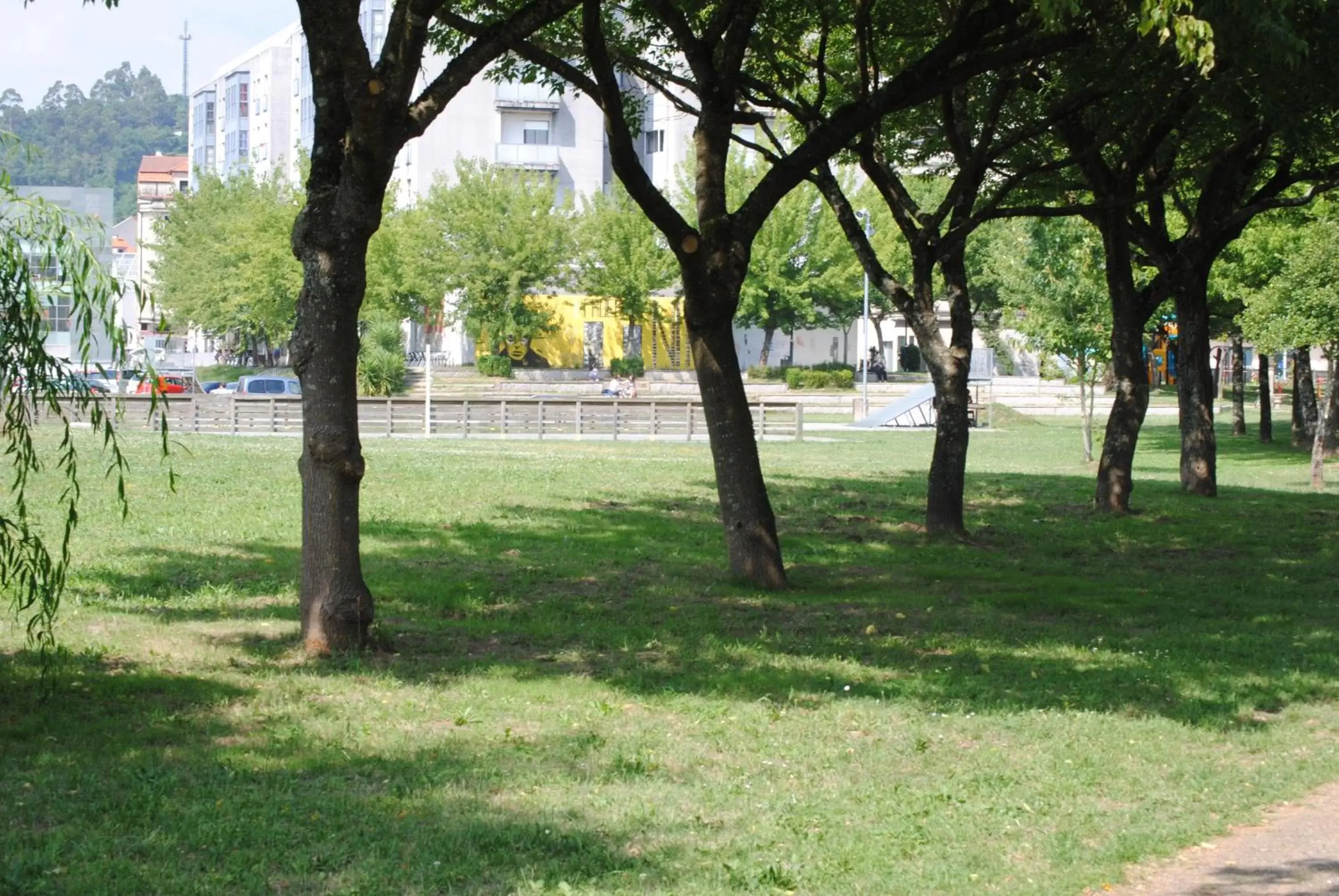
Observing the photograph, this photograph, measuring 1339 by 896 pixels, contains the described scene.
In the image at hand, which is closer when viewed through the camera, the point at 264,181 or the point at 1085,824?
Result: the point at 1085,824

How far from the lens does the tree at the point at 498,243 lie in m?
64.6

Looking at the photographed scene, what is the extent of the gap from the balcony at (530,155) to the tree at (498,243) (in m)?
11.0

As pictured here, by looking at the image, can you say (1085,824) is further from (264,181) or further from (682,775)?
(264,181)

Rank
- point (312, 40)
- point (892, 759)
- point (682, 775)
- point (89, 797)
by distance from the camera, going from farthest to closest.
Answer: point (312, 40) → point (892, 759) → point (682, 775) → point (89, 797)

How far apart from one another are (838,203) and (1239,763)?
10667 millimetres

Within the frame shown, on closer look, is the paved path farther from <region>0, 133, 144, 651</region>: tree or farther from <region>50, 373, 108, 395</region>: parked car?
<region>50, 373, 108, 395</region>: parked car

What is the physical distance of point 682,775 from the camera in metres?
7.21

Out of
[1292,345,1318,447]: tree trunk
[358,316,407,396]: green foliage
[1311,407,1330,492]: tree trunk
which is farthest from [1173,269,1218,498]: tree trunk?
[358,316,407,396]: green foliage

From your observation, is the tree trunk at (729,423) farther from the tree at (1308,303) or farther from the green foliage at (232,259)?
the green foliage at (232,259)

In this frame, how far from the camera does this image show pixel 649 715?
27.9 feet

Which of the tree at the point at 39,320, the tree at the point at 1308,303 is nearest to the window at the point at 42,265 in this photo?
the tree at the point at 39,320

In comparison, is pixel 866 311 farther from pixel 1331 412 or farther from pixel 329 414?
pixel 329 414

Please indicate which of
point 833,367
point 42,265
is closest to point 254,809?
point 42,265

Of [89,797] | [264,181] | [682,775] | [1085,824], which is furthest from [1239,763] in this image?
[264,181]
